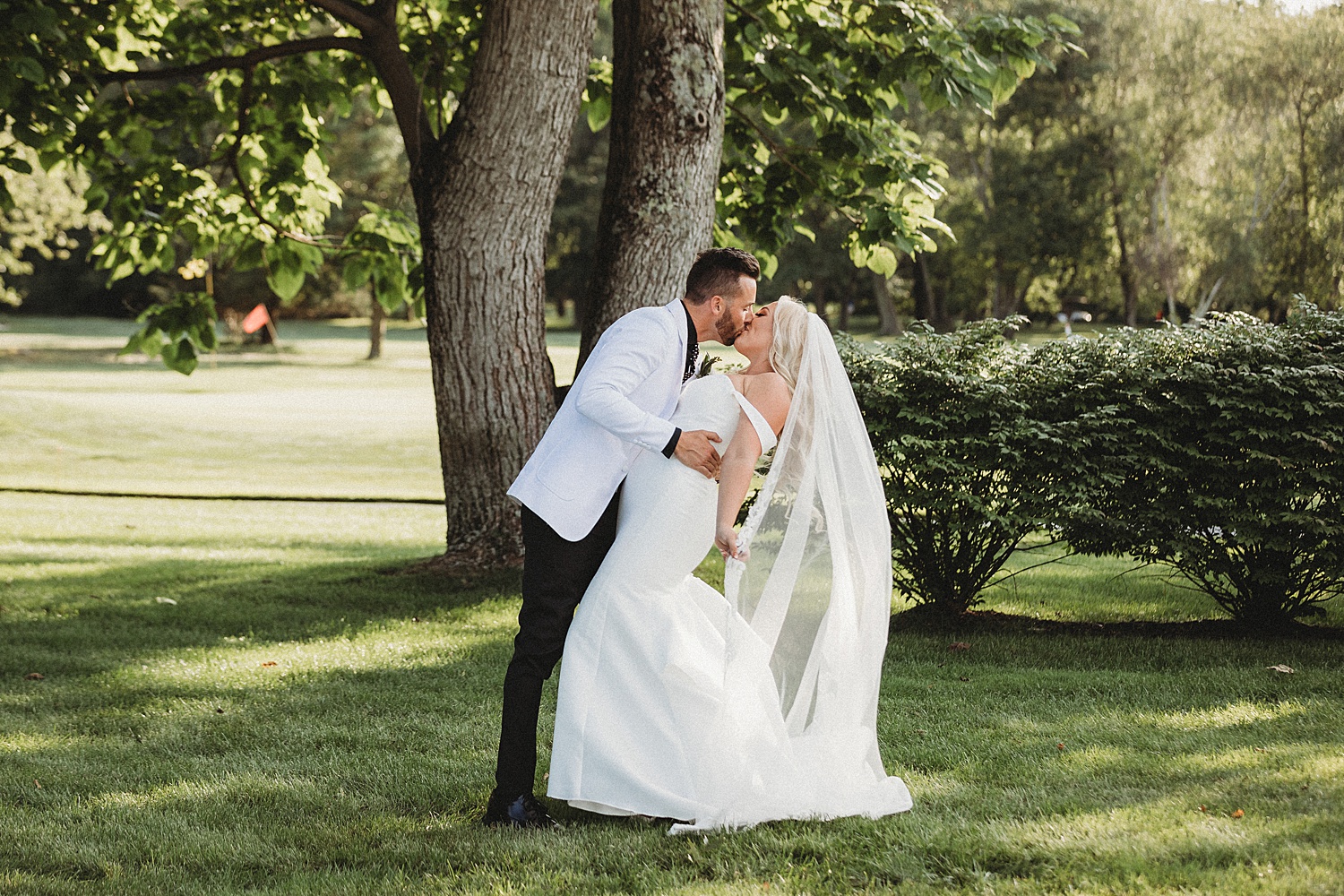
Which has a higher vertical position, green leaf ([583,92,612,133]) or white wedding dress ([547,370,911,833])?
green leaf ([583,92,612,133])

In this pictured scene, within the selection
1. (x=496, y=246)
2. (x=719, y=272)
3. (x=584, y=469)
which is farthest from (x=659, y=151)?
(x=584, y=469)

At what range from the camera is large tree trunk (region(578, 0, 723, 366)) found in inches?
327

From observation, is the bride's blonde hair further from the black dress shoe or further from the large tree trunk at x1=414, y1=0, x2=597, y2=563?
the large tree trunk at x1=414, y1=0, x2=597, y2=563

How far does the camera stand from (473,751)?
5.52 meters

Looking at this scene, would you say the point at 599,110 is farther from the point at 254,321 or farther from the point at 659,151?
the point at 254,321

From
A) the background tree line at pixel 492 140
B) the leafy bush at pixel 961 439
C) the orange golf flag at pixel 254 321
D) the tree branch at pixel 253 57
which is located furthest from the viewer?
the orange golf flag at pixel 254 321

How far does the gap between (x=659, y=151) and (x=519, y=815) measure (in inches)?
210

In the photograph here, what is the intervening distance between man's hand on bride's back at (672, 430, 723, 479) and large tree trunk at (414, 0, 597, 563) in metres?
4.78

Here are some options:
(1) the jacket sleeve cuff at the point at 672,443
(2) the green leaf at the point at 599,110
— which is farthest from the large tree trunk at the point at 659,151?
(1) the jacket sleeve cuff at the point at 672,443

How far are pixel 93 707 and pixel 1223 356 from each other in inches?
272

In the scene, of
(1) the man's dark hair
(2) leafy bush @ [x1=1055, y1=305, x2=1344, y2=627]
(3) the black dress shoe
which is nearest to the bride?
(3) the black dress shoe

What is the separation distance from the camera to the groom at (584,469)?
4453 millimetres

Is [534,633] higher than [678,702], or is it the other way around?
[534,633]

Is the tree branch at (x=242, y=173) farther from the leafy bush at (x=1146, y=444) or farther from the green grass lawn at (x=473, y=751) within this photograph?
the leafy bush at (x=1146, y=444)
